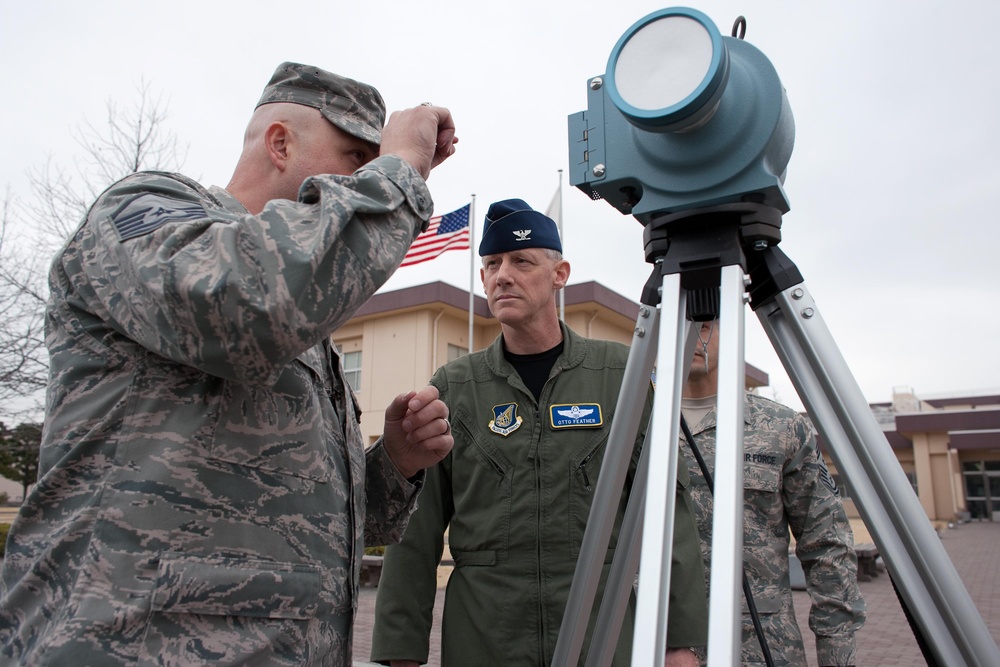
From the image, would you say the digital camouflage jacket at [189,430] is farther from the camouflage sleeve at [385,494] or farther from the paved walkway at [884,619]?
the paved walkway at [884,619]

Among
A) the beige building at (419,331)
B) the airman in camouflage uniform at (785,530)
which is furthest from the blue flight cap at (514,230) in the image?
the beige building at (419,331)

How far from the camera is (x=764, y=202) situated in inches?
50.6

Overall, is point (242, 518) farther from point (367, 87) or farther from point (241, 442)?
point (367, 87)

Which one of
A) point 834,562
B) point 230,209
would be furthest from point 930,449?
point 230,209

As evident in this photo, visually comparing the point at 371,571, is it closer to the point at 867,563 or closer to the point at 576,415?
the point at 867,563

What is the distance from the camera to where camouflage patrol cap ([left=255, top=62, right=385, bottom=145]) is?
153 centimetres

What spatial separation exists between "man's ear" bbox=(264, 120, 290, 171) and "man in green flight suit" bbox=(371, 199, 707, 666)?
107 centimetres

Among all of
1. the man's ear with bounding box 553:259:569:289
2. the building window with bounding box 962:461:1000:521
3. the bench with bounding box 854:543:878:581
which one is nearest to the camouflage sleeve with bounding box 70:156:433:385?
the man's ear with bounding box 553:259:569:289

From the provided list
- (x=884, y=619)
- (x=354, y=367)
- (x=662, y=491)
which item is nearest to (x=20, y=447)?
(x=354, y=367)

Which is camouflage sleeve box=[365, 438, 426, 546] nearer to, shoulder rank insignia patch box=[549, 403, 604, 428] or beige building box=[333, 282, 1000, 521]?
shoulder rank insignia patch box=[549, 403, 604, 428]

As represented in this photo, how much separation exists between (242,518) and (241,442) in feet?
0.41

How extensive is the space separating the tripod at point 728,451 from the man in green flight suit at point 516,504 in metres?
0.61

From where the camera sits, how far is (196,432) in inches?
45.1

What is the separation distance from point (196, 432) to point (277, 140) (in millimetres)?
681
